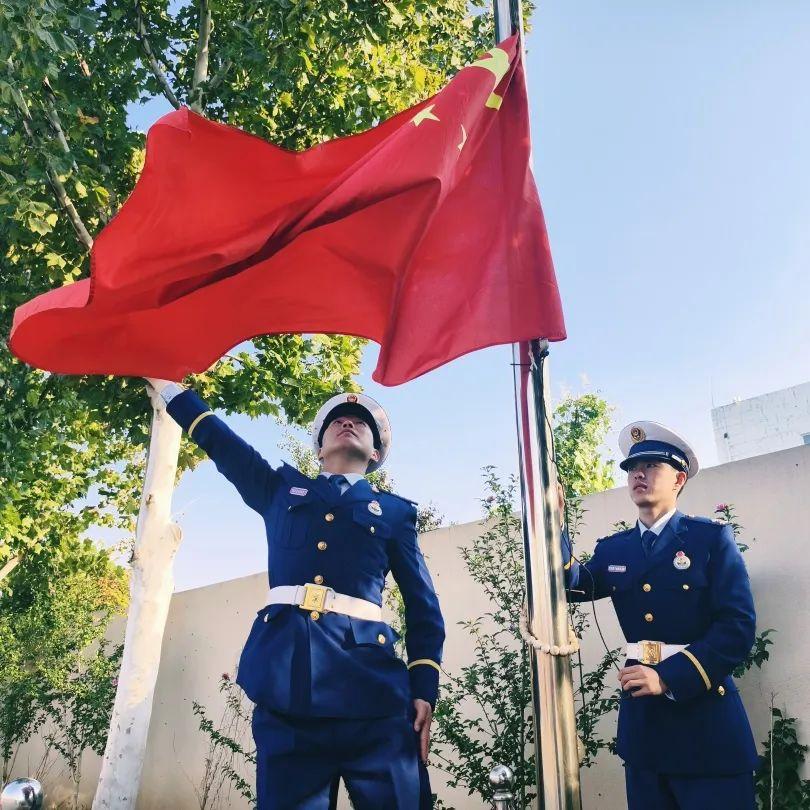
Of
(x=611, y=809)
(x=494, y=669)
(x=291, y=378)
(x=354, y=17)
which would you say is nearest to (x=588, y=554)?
(x=494, y=669)

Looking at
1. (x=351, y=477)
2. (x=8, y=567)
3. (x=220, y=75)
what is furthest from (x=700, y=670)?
(x=8, y=567)

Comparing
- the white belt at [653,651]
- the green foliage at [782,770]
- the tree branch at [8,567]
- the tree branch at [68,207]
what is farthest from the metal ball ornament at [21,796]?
the tree branch at [8,567]

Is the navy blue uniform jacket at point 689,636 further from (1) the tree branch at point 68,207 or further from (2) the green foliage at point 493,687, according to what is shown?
(1) the tree branch at point 68,207

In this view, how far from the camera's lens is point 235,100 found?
7398 mm

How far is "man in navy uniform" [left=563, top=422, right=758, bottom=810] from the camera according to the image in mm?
2525

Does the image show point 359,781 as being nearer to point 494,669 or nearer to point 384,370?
point 384,370

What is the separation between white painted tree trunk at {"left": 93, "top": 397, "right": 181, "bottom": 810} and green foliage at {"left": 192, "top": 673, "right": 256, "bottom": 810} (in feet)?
2.80

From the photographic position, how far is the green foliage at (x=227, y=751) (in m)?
7.08

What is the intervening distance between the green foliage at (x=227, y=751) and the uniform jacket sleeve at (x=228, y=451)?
4.83 metres

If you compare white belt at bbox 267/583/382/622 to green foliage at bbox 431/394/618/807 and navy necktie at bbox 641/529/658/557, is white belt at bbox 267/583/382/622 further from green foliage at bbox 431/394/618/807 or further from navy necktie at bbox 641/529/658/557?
green foliage at bbox 431/394/618/807

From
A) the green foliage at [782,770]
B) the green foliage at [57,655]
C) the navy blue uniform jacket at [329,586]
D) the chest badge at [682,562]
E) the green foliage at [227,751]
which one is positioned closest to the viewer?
the navy blue uniform jacket at [329,586]

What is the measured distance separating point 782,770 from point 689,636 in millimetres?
1654

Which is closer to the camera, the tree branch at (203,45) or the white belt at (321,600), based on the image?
the white belt at (321,600)

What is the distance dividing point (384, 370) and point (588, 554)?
9.07ft
